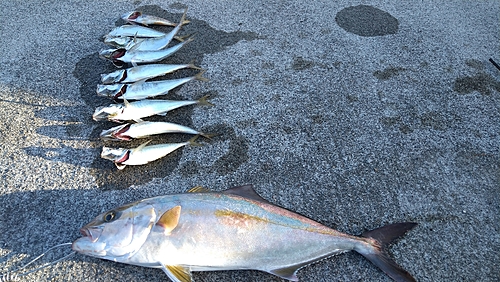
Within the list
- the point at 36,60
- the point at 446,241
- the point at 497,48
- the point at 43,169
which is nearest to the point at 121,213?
the point at 43,169

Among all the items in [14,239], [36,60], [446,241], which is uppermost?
[36,60]

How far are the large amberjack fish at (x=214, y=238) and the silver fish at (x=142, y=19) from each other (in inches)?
98.9

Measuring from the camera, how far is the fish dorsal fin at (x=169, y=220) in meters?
1.85

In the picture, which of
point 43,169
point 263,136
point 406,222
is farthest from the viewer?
point 263,136

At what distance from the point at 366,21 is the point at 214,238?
3.17 m

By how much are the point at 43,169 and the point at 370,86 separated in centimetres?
285

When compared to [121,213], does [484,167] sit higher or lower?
lower

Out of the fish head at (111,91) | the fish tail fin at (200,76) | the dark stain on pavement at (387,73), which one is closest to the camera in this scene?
the fish head at (111,91)

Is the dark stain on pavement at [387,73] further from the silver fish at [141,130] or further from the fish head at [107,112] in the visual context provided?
the fish head at [107,112]

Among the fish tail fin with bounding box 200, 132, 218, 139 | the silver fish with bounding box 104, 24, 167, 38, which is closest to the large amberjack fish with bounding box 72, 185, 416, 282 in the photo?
the fish tail fin with bounding box 200, 132, 218, 139

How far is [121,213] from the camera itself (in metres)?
1.88

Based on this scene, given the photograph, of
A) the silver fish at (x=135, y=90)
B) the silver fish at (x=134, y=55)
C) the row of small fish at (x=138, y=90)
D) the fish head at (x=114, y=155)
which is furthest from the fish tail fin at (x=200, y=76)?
the fish head at (x=114, y=155)

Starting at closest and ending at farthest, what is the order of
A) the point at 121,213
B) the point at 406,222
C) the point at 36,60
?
the point at 121,213 < the point at 406,222 < the point at 36,60

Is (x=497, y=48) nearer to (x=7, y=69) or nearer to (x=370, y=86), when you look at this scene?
(x=370, y=86)
